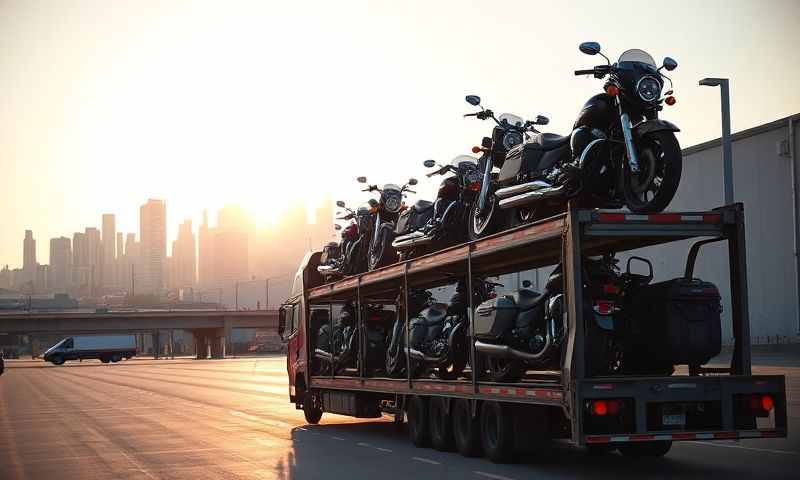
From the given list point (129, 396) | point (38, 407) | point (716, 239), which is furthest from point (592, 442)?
point (129, 396)

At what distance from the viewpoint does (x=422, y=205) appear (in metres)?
17.6

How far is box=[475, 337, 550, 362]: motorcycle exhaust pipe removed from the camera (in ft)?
39.1

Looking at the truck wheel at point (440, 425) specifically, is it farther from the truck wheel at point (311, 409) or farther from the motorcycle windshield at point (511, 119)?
the truck wheel at point (311, 409)

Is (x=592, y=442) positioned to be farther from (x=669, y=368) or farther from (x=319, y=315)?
(x=319, y=315)

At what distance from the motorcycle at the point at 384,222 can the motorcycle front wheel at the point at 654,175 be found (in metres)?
7.85

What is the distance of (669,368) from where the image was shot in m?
11.7

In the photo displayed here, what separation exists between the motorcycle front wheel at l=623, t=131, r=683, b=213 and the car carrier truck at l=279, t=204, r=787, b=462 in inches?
11.3

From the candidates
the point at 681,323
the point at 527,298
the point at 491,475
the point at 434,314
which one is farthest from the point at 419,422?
the point at 681,323

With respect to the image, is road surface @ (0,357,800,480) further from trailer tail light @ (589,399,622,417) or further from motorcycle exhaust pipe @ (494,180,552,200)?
motorcycle exhaust pipe @ (494,180,552,200)

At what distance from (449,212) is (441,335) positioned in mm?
2089

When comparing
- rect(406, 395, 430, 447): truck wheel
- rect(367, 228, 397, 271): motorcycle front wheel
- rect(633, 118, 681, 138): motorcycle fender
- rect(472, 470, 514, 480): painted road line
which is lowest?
rect(472, 470, 514, 480): painted road line

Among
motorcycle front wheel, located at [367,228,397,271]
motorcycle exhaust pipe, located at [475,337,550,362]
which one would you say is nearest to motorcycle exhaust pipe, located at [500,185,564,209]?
motorcycle exhaust pipe, located at [475,337,550,362]

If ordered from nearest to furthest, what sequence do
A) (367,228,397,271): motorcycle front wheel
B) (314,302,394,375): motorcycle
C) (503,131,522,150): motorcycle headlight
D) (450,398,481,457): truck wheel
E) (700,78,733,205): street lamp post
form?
(450,398,481,457): truck wheel → (503,131,522,150): motorcycle headlight → (314,302,394,375): motorcycle → (367,228,397,271): motorcycle front wheel → (700,78,733,205): street lamp post

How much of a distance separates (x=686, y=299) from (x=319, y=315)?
11.6 meters
